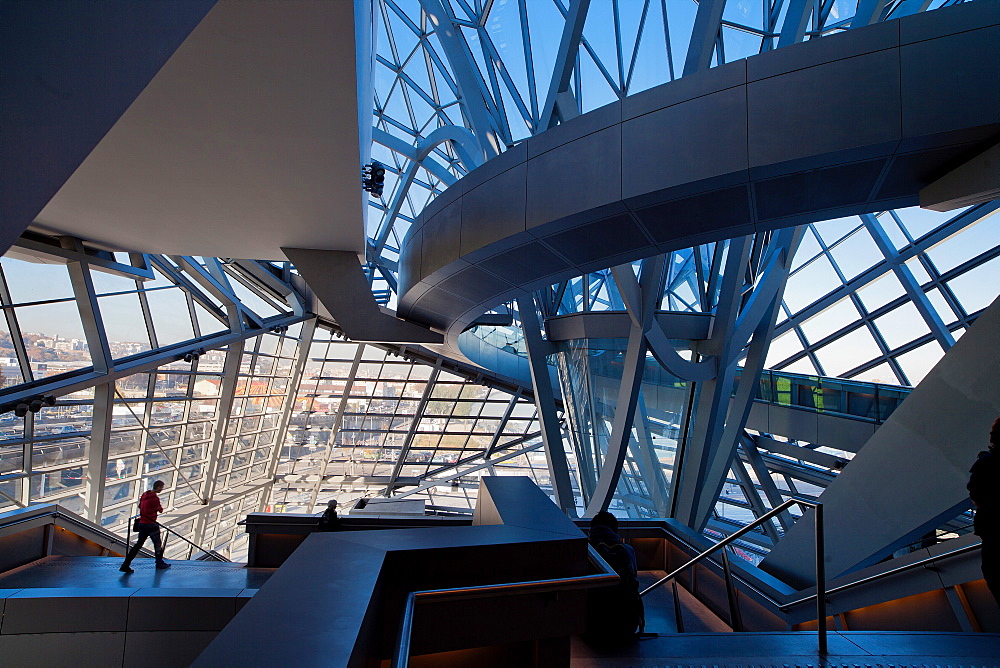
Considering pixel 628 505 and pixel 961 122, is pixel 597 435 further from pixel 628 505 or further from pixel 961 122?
pixel 961 122

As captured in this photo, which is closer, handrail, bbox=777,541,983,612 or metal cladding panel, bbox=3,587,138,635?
handrail, bbox=777,541,983,612

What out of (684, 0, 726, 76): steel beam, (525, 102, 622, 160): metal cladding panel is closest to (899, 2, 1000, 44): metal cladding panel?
(525, 102, 622, 160): metal cladding panel

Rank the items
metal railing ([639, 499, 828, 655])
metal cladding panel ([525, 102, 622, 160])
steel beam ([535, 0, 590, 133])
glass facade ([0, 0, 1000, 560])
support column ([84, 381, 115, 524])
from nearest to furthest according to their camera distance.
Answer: metal railing ([639, 499, 828, 655]) < metal cladding panel ([525, 102, 622, 160]) < steel beam ([535, 0, 590, 133]) < glass facade ([0, 0, 1000, 560]) < support column ([84, 381, 115, 524])

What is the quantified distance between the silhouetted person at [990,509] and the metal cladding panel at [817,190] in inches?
97.4

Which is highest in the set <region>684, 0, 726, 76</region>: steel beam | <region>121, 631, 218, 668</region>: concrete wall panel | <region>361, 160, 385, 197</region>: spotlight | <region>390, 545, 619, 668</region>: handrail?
<region>684, 0, 726, 76</region>: steel beam

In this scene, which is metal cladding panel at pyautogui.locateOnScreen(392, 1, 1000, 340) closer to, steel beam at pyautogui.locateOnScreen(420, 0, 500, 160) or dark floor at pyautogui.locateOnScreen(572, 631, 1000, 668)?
dark floor at pyautogui.locateOnScreen(572, 631, 1000, 668)

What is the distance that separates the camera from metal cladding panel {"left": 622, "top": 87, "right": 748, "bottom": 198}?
5.13 metres

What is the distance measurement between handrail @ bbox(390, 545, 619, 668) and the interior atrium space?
29 mm

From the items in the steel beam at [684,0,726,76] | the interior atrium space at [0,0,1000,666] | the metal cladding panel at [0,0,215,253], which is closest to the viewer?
the metal cladding panel at [0,0,215,253]

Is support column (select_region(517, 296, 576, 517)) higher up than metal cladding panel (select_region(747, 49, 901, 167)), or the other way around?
metal cladding panel (select_region(747, 49, 901, 167))

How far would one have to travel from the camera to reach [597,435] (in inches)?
605

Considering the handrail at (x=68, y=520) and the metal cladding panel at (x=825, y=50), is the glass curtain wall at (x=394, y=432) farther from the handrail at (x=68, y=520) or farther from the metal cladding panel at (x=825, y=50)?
the metal cladding panel at (x=825, y=50)

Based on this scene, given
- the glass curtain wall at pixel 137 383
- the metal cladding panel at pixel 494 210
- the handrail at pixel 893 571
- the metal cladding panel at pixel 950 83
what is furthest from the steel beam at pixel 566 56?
the glass curtain wall at pixel 137 383

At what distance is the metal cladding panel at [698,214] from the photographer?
221 inches
